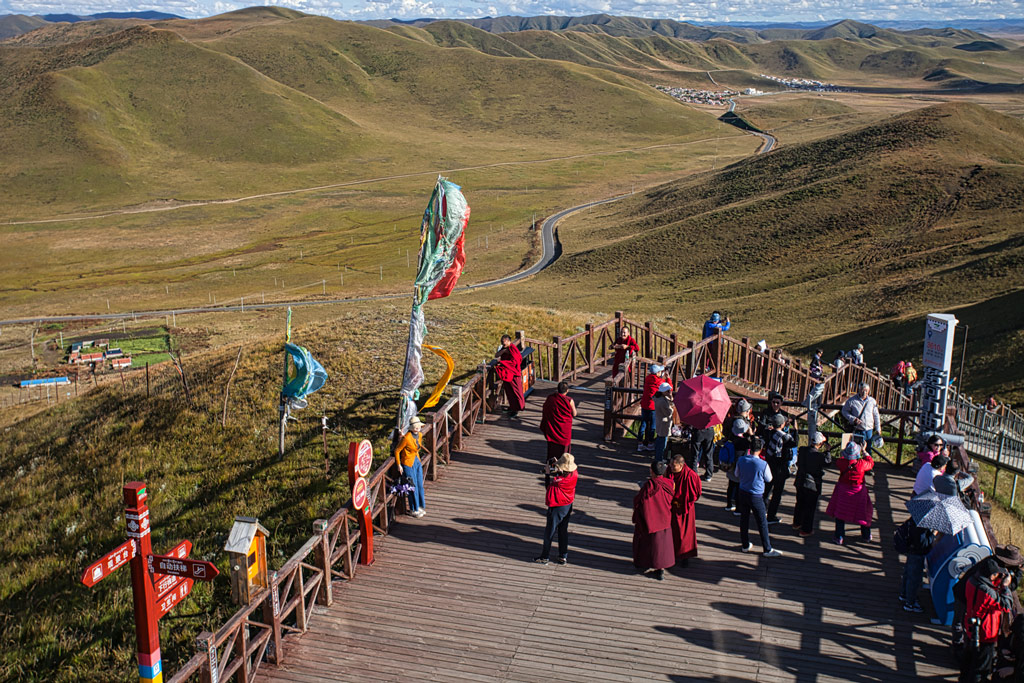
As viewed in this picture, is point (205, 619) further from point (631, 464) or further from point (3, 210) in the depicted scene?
point (3, 210)

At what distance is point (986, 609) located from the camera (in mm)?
8023

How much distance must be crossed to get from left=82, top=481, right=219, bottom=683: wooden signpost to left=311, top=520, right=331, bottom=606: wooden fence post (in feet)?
7.15

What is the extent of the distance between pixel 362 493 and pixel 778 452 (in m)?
5.81

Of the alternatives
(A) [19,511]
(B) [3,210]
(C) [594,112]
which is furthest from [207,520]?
(C) [594,112]

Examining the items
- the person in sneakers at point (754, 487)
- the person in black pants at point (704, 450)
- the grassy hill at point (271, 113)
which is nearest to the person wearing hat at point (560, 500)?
the person in sneakers at point (754, 487)

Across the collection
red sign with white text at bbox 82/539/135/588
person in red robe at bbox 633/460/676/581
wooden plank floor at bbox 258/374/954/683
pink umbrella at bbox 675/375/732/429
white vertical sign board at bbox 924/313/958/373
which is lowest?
wooden plank floor at bbox 258/374/954/683

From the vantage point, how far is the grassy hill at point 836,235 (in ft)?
134

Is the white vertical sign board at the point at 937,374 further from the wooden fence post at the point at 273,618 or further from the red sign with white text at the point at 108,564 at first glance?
the red sign with white text at the point at 108,564

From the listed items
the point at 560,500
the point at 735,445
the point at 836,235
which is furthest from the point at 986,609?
the point at 836,235

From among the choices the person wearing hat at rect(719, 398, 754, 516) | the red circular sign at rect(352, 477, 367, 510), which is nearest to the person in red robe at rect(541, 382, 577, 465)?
the person wearing hat at rect(719, 398, 754, 516)

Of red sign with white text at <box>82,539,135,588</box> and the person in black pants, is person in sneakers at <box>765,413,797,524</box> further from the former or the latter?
red sign with white text at <box>82,539,135,588</box>

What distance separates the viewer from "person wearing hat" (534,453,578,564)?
34.6 feet

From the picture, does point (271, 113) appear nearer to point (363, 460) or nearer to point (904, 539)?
point (363, 460)

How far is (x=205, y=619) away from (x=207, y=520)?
3.57 meters
